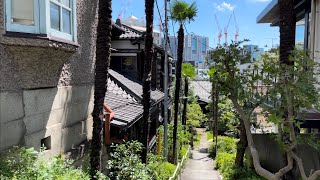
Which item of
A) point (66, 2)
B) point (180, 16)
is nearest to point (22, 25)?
point (66, 2)

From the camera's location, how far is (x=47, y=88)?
7.31 meters

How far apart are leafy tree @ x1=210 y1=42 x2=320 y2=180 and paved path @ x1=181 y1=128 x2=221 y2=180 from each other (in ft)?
42.6

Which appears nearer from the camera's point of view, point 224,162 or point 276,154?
point 276,154

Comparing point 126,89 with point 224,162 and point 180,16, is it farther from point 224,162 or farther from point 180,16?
point 224,162

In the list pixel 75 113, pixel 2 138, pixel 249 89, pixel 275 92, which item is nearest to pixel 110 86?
pixel 75 113

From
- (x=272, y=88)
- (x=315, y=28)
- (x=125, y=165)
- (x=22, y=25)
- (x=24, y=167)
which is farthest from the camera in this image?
(x=315, y=28)

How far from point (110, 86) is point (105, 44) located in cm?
721

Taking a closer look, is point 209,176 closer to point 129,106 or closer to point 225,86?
point 129,106

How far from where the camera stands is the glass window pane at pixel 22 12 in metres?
5.89

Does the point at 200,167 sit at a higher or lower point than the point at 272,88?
lower

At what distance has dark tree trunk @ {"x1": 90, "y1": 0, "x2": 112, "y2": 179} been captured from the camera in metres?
8.16

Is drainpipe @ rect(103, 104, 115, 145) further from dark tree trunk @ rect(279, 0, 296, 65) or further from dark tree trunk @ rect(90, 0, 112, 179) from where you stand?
dark tree trunk @ rect(279, 0, 296, 65)

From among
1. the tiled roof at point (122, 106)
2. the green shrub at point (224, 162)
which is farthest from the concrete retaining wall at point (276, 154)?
the green shrub at point (224, 162)

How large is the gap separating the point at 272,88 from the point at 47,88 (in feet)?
17.5
